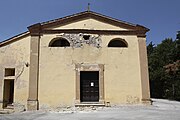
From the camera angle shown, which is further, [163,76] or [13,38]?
[163,76]

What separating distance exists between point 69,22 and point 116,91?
5.87 m


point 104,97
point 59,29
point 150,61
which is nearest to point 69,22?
point 59,29

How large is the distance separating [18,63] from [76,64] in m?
4.07

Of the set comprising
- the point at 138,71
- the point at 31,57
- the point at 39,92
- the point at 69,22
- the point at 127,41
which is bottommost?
the point at 39,92

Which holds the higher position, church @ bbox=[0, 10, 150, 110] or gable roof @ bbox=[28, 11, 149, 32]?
gable roof @ bbox=[28, 11, 149, 32]

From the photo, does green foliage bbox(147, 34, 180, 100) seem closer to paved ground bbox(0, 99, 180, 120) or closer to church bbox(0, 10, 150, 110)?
church bbox(0, 10, 150, 110)

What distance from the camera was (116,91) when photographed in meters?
13.9

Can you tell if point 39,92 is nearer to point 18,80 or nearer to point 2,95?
point 18,80

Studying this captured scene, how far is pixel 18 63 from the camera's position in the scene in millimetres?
14531

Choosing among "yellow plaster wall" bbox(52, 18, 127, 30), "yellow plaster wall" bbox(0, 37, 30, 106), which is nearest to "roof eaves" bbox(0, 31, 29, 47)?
"yellow plaster wall" bbox(0, 37, 30, 106)

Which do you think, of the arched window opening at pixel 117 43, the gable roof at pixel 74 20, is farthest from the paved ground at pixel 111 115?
the gable roof at pixel 74 20

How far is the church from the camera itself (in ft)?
45.2

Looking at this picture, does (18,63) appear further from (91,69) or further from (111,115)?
(111,115)

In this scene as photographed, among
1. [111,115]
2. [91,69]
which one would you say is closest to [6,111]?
[91,69]
